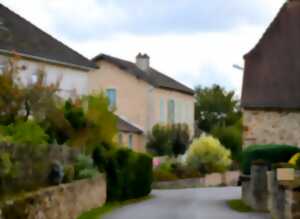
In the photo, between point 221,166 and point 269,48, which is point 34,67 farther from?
point 221,166

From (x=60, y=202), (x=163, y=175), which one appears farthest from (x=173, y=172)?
(x=60, y=202)

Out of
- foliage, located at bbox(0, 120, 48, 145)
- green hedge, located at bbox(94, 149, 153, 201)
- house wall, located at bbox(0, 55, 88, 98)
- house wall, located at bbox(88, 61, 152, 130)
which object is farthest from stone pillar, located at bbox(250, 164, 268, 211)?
house wall, located at bbox(88, 61, 152, 130)

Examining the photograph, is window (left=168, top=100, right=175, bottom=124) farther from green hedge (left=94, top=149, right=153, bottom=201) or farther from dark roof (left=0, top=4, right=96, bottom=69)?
green hedge (left=94, top=149, right=153, bottom=201)

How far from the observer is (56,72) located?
47.2 m

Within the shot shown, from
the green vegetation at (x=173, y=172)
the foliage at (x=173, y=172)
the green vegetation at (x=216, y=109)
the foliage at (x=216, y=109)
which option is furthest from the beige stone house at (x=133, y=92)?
the foliage at (x=216, y=109)

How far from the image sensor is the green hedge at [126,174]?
35.4 metres

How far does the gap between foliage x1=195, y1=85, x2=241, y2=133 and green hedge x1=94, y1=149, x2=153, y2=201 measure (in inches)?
2357

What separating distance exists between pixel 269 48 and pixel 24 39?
481 inches

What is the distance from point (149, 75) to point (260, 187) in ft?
134

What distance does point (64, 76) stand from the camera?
48.2 metres

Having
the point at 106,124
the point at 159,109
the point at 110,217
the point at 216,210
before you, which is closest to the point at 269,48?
the point at 106,124

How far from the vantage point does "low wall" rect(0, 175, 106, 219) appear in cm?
1640

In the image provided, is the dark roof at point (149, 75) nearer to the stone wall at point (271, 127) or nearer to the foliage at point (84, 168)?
the stone wall at point (271, 127)

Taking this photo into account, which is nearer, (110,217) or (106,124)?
(110,217)
